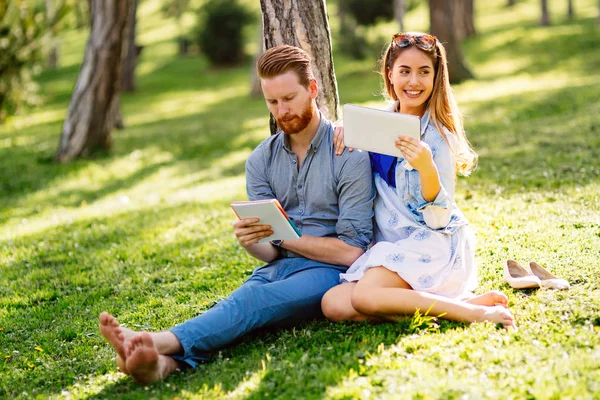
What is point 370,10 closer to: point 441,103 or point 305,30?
point 305,30

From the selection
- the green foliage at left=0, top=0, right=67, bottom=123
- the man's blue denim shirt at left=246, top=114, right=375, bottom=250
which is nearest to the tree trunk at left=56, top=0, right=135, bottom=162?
the green foliage at left=0, top=0, right=67, bottom=123

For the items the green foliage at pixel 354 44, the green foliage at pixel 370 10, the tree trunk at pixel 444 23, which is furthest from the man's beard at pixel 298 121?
the green foliage at pixel 370 10

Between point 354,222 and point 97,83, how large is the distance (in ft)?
27.7

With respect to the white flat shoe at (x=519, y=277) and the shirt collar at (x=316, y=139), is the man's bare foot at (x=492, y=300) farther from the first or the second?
the shirt collar at (x=316, y=139)

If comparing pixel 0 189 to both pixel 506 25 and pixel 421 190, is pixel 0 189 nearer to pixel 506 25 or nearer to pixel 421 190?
pixel 421 190

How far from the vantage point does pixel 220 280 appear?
5.44 m

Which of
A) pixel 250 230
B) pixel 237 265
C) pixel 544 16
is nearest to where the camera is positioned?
pixel 250 230

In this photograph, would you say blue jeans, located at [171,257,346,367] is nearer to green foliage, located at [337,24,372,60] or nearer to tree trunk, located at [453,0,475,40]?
green foliage, located at [337,24,372,60]

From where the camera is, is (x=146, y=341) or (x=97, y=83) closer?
(x=146, y=341)

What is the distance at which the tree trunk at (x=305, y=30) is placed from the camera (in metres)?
5.09

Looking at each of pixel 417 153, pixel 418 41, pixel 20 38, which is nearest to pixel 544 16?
pixel 20 38

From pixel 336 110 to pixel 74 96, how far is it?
7465mm

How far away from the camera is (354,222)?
13.7 ft

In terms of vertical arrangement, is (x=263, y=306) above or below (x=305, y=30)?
below
